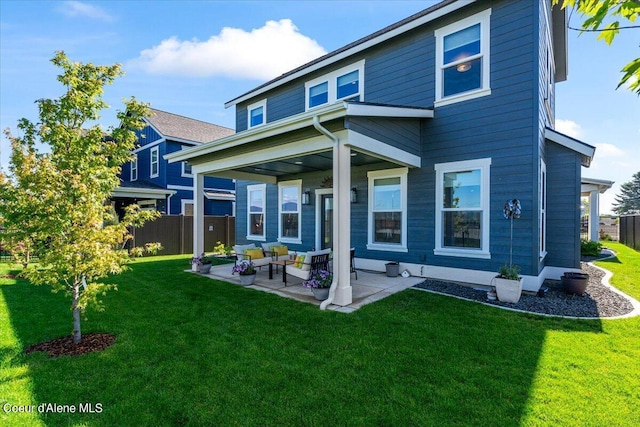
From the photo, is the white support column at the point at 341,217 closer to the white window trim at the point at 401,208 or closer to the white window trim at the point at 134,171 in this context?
the white window trim at the point at 401,208

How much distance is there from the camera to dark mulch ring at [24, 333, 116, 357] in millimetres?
3838

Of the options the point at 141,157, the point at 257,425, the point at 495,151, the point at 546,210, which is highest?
the point at 141,157

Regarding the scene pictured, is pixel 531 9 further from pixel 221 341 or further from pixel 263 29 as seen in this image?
pixel 263 29

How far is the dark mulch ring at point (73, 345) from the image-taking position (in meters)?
3.84

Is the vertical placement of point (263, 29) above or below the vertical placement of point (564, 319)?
above

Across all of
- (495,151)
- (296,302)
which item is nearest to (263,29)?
(495,151)

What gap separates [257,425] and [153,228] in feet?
42.8

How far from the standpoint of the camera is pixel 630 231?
15820 millimetres

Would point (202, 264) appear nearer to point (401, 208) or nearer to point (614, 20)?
point (401, 208)

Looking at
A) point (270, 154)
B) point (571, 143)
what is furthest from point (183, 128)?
point (571, 143)

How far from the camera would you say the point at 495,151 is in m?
6.75

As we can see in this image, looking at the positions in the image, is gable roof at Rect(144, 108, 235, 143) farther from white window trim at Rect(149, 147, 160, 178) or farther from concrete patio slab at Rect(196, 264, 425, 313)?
concrete patio slab at Rect(196, 264, 425, 313)

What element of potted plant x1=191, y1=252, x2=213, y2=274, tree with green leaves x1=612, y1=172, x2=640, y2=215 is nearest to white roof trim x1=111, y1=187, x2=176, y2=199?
potted plant x1=191, y1=252, x2=213, y2=274

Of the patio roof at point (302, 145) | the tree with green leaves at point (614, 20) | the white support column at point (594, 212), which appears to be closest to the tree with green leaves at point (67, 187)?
the patio roof at point (302, 145)
